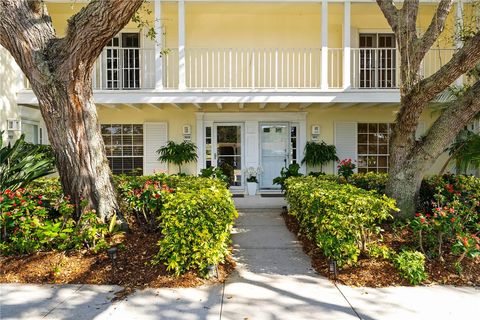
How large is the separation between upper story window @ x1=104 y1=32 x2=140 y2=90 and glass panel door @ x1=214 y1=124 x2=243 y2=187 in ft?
9.20

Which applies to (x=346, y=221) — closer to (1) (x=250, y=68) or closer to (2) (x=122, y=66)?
(1) (x=250, y=68)

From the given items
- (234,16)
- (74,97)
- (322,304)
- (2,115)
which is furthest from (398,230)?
(2,115)

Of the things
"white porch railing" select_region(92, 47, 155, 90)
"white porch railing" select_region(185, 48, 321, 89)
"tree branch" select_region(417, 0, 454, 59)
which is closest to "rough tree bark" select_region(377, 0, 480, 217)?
"tree branch" select_region(417, 0, 454, 59)

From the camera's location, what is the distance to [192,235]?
4.36m

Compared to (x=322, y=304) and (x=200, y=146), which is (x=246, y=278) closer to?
(x=322, y=304)

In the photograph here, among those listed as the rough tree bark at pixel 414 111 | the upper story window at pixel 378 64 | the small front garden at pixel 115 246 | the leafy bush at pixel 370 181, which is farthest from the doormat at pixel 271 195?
the small front garden at pixel 115 246

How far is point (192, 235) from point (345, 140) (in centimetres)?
760

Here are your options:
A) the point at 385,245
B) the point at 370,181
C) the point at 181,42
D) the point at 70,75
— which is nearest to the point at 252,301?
the point at 385,245

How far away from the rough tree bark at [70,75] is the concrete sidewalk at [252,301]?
152 cm

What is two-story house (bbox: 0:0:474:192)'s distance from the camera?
10117 mm

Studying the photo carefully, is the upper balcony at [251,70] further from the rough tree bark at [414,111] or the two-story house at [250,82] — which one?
the rough tree bark at [414,111]

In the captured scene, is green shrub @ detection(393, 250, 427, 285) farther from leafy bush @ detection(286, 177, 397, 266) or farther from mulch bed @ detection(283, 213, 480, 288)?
leafy bush @ detection(286, 177, 397, 266)

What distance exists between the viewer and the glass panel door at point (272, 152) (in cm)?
1102

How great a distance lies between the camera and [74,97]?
502cm
